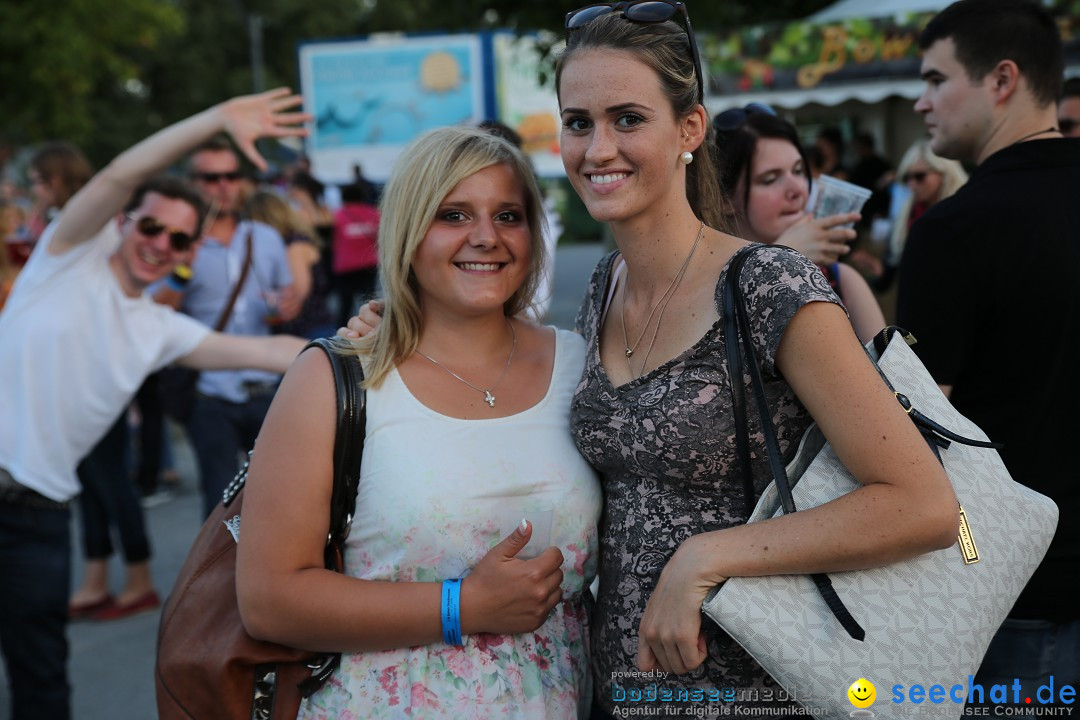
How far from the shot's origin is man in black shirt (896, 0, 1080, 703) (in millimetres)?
2328

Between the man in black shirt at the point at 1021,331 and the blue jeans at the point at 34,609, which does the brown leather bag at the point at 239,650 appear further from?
the blue jeans at the point at 34,609

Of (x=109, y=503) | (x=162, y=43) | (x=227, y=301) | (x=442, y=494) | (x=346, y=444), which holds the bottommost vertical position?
(x=109, y=503)

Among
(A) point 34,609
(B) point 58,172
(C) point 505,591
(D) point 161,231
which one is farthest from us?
(B) point 58,172

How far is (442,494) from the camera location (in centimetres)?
208

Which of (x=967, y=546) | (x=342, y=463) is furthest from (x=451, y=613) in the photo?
(x=967, y=546)

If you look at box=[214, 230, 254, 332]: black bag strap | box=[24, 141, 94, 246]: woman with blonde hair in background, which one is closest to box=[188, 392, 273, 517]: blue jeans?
box=[214, 230, 254, 332]: black bag strap

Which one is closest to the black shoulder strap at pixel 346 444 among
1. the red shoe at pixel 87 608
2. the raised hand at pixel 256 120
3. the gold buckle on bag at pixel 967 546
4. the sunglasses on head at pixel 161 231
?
the gold buckle on bag at pixel 967 546

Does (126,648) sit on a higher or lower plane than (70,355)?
lower

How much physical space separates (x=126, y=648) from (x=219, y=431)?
1.22 meters

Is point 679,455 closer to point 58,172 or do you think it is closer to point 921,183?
point 921,183

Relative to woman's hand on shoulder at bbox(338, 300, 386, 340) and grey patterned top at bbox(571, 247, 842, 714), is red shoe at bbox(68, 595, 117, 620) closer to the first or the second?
woman's hand on shoulder at bbox(338, 300, 386, 340)

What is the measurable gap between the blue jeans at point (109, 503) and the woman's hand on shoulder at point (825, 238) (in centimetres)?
429

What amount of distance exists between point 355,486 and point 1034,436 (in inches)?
64.1

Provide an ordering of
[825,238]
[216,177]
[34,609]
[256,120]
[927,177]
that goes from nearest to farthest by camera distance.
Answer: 1. [825,238]
2. [256,120]
3. [34,609]
4. [927,177]
5. [216,177]
